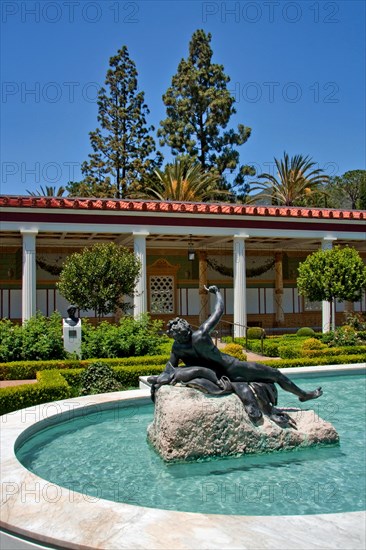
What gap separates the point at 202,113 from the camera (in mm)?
35688

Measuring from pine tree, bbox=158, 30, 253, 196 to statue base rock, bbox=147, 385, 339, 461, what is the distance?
2996 cm

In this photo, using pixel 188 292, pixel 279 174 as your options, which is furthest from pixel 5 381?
pixel 279 174

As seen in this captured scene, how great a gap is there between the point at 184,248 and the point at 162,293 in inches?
84.6

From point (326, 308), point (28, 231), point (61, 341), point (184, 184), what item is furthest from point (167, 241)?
point (61, 341)

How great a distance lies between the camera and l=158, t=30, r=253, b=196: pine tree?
35.1 m

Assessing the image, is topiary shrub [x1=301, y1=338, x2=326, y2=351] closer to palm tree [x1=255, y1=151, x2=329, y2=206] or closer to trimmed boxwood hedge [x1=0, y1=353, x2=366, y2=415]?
trimmed boxwood hedge [x1=0, y1=353, x2=366, y2=415]

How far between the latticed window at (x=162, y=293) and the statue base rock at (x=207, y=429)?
1764 centimetres

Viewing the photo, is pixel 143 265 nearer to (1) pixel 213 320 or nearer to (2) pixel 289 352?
(2) pixel 289 352

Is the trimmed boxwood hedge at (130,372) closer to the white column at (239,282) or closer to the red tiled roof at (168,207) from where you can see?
the red tiled roof at (168,207)

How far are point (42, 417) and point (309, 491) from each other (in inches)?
131

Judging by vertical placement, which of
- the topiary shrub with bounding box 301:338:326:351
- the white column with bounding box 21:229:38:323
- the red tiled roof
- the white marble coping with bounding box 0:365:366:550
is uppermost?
the red tiled roof

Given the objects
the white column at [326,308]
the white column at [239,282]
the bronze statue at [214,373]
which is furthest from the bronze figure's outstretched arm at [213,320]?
the white column at [326,308]

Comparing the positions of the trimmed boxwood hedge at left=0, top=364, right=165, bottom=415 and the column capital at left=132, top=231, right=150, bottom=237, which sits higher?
the column capital at left=132, top=231, right=150, bottom=237

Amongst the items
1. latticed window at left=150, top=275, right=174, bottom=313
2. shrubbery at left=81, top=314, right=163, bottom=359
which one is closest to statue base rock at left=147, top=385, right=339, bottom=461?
shrubbery at left=81, top=314, right=163, bottom=359
